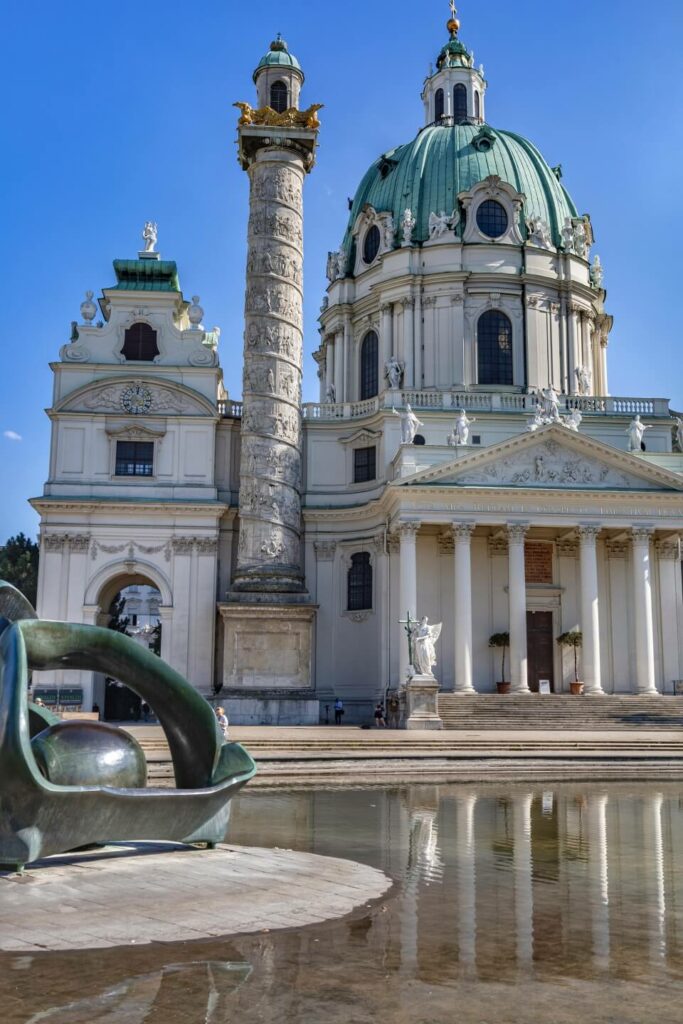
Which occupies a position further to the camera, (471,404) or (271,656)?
(471,404)

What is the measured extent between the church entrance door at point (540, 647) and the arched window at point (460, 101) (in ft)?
99.6

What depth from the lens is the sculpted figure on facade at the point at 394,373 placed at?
49.2 m

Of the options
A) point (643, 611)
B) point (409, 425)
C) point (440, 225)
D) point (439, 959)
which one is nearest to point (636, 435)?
point (643, 611)

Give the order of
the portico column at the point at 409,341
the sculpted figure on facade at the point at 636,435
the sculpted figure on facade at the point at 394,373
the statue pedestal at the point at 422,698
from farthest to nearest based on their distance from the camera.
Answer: the portico column at the point at 409,341, the sculpted figure on facade at the point at 394,373, the sculpted figure on facade at the point at 636,435, the statue pedestal at the point at 422,698

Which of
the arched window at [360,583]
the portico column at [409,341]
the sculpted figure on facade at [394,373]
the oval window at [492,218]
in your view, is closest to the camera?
the arched window at [360,583]

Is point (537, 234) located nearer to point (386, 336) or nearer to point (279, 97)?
point (386, 336)

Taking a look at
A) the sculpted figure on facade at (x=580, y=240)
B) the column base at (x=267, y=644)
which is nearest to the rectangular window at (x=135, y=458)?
the column base at (x=267, y=644)

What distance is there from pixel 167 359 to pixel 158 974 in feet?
131

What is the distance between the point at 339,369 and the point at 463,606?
18.6 m

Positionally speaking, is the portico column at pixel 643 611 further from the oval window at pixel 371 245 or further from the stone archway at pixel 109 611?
the oval window at pixel 371 245

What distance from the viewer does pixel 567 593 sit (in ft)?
142

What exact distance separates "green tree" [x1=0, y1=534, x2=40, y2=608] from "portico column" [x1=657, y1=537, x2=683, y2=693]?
33378 mm

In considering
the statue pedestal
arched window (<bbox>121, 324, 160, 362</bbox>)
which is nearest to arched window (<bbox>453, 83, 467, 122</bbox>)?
arched window (<bbox>121, 324, 160, 362</bbox>)

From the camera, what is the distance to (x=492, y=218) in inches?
2028
